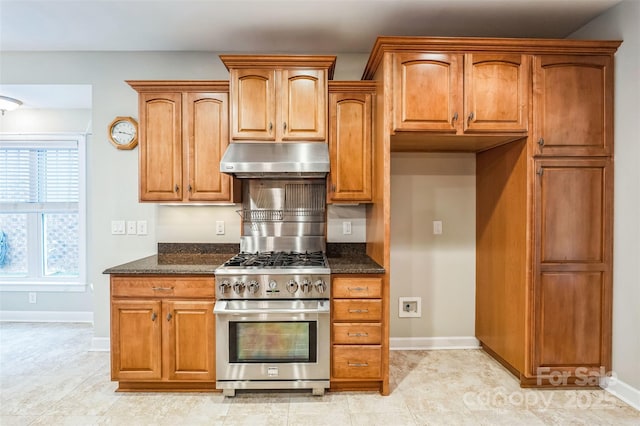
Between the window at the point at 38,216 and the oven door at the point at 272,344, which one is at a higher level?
the window at the point at 38,216

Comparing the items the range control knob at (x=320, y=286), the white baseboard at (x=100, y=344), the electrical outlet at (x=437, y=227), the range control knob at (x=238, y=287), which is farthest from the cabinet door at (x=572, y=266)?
the white baseboard at (x=100, y=344)

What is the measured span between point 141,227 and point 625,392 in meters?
3.93

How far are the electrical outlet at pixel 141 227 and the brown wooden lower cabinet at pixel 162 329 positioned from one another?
84 cm

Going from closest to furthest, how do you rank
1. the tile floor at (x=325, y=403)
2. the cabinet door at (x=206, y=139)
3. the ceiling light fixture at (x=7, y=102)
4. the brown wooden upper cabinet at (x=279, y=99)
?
the tile floor at (x=325, y=403)
the brown wooden upper cabinet at (x=279, y=99)
the cabinet door at (x=206, y=139)
the ceiling light fixture at (x=7, y=102)

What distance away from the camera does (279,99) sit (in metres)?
2.64

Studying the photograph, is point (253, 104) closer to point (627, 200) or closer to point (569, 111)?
point (569, 111)

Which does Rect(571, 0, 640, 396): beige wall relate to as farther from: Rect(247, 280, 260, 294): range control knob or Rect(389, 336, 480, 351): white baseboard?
Rect(247, 280, 260, 294): range control knob

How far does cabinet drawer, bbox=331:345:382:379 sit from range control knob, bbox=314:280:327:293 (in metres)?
0.43

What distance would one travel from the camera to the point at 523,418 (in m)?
2.12

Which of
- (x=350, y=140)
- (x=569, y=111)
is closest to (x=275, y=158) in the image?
(x=350, y=140)

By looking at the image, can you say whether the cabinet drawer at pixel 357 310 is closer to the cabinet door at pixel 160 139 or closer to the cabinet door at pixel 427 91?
the cabinet door at pixel 427 91

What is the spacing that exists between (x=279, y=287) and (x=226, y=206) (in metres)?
1.11

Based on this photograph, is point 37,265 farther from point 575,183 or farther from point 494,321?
point 575,183

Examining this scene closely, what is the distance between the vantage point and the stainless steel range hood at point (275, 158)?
8.10 ft
